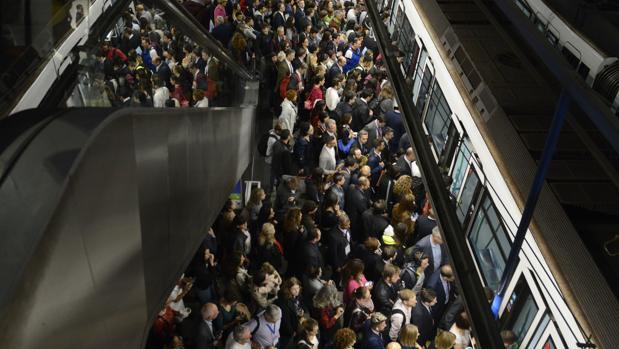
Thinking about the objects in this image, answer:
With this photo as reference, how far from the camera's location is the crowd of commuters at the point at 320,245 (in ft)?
15.8

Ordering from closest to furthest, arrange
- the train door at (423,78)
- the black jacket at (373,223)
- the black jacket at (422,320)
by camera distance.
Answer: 1. the black jacket at (422,320)
2. the black jacket at (373,223)
3. the train door at (423,78)

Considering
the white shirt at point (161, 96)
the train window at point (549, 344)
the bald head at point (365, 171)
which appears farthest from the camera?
the bald head at point (365, 171)

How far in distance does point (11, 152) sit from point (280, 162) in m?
6.13

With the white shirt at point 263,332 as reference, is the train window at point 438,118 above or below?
above

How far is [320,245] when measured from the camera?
652cm

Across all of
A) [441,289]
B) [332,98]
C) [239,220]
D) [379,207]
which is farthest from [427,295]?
[332,98]

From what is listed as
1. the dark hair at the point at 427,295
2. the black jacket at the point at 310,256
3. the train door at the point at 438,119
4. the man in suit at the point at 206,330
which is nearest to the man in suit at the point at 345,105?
the train door at the point at 438,119

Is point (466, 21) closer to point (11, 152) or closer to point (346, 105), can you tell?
point (346, 105)

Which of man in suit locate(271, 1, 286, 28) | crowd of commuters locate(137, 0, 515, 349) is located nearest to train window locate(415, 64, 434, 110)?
crowd of commuters locate(137, 0, 515, 349)

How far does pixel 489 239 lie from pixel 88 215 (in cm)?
323

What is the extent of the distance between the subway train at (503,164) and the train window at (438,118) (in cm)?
1

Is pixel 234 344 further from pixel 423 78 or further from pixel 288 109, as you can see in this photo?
pixel 288 109

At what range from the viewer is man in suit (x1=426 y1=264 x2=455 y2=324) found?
5.57 metres

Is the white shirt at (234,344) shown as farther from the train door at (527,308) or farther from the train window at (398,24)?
the train window at (398,24)
